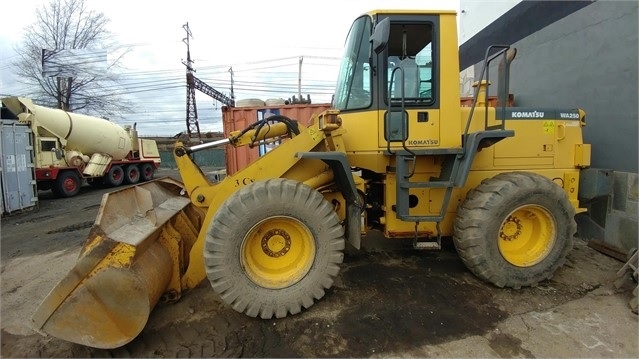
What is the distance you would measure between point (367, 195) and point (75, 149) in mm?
12293

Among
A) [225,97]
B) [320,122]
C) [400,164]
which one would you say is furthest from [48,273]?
[225,97]

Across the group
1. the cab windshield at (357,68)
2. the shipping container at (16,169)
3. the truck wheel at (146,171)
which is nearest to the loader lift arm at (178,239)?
the cab windshield at (357,68)

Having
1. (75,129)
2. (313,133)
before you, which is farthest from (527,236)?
(75,129)

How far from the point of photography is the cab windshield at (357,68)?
139 inches

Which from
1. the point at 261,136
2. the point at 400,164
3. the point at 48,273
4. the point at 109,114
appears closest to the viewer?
the point at 400,164

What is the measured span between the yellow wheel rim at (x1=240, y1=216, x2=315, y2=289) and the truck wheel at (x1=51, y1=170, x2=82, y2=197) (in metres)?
11.0

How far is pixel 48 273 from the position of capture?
435 centimetres

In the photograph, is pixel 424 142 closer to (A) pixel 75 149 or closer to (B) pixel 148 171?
(A) pixel 75 149

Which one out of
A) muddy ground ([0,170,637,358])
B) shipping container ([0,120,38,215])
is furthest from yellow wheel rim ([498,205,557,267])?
shipping container ([0,120,38,215])

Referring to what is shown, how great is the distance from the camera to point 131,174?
15.3 meters

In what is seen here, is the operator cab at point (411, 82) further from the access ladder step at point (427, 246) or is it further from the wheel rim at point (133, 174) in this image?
the wheel rim at point (133, 174)

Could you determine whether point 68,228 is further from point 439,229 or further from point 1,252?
point 439,229

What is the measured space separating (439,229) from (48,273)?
483 centimetres

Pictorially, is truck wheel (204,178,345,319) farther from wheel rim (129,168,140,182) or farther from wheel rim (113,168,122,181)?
wheel rim (129,168,140,182)
